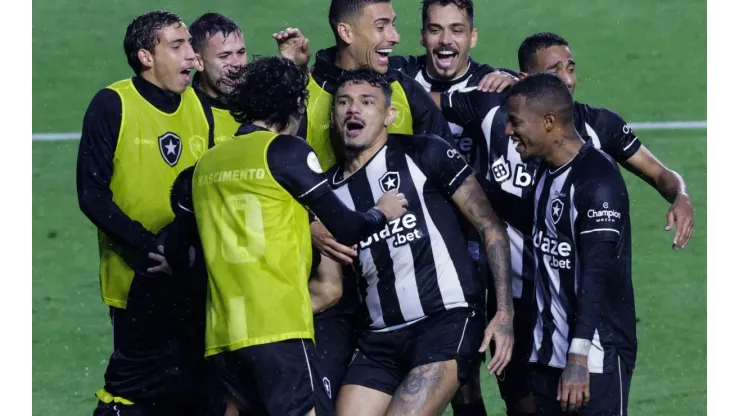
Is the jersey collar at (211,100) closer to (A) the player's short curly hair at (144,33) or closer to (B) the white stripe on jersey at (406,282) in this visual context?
(A) the player's short curly hair at (144,33)

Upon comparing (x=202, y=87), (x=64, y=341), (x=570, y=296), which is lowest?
(x=64, y=341)

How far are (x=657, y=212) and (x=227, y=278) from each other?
6.33 m

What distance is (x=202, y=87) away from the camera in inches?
299

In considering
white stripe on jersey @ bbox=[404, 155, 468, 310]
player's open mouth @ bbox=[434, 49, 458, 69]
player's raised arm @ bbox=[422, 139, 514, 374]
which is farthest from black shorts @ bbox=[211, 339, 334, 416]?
player's open mouth @ bbox=[434, 49, 458, 69]

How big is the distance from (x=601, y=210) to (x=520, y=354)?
3.19 feet

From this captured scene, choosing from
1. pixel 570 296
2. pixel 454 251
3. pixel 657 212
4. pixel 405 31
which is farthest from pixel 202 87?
pixel 405 31

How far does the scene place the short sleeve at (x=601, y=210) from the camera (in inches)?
239

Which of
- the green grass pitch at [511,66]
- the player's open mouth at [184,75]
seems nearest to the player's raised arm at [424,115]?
the player's open mouth at [184,75]

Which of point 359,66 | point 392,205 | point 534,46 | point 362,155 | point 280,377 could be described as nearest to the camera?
point 280,377

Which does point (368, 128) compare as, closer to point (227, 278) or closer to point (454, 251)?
point (454, 251)

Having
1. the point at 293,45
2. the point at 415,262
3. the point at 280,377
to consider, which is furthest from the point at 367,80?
the point at 280,377

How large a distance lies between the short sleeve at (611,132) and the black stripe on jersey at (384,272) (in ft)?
4.49

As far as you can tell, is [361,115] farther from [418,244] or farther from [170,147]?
[170,147]

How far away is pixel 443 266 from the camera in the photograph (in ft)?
21.5
